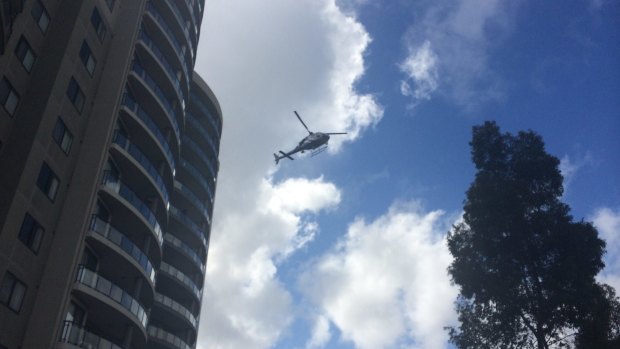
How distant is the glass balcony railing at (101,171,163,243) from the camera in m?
31.1

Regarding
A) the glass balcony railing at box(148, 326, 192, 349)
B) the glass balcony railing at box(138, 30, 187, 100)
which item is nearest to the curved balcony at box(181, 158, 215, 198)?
the glass balcony railing at box(138, 30, 187, 100)

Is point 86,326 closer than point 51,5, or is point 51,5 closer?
point 51,5

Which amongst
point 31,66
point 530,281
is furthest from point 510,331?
point 31,66

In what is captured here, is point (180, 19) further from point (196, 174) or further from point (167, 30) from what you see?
point (196, 174)

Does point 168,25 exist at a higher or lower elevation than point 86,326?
higher

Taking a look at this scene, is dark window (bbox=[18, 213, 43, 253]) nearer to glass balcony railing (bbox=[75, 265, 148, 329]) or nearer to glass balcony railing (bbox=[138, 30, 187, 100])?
glass balcony railing (bbox=[75, 265, 148, 329])

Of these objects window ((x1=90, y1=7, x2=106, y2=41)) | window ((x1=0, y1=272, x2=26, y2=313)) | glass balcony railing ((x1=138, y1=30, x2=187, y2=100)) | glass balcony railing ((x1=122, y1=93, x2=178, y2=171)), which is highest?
glass balcony railing ((x1=138, y1=30, x2=187, y2=100))

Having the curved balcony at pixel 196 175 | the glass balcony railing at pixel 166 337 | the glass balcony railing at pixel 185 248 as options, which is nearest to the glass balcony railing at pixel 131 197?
the glass balcony railing at pixel 166 337

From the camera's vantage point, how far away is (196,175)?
52250 mm

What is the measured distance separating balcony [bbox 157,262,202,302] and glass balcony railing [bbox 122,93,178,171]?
9.74 metres

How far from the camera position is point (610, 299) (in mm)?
38062

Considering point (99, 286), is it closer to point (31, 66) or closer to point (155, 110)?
point (31, 66)

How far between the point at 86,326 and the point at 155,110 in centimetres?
1563

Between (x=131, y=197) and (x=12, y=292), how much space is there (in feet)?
36.6
